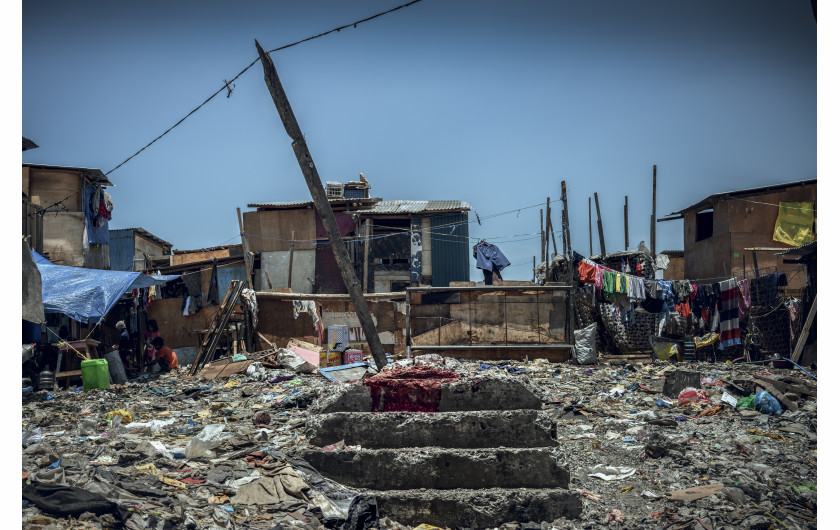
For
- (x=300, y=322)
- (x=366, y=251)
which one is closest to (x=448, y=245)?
(x=366, y=251)

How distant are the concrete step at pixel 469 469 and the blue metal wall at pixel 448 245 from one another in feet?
54.9

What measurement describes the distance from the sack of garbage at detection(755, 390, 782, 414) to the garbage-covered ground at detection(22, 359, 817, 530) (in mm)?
45

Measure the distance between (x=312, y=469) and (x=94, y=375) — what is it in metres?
7.78

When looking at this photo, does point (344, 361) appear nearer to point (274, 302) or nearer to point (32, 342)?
point (274, 302)

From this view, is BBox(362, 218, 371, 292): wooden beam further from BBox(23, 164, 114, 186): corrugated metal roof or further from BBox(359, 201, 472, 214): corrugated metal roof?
BBox(23, 164, 114, 186): corrugated metal roof

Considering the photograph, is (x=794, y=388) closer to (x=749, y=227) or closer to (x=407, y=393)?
(x=407, y=393)

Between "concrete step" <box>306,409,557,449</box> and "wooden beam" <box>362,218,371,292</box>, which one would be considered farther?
"wooden beam" <box>362,218,371,292</box>

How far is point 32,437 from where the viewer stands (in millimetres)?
6844

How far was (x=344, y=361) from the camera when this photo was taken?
13.6m

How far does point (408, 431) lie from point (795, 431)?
5.12 m

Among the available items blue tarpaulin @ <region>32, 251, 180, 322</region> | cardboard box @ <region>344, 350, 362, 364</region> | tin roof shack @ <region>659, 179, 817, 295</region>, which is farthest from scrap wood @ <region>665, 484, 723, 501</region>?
tin roof shack @ <region>659, 179, 817, 295</region>

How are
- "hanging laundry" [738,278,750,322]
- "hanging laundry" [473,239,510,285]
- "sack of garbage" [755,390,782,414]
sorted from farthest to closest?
1. "hanging laundry" [473,239,510,285]
2. "hanging laundry" [738,278,750,322]
3. "sack of garbage" [755,390,782,414]

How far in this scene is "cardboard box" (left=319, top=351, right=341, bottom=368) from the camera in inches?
527

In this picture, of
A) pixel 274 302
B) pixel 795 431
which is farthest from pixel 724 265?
pixel 274 302
